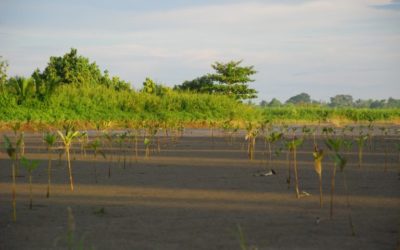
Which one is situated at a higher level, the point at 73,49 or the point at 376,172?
the point at 73,49

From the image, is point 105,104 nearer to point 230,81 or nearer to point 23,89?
point 23,89

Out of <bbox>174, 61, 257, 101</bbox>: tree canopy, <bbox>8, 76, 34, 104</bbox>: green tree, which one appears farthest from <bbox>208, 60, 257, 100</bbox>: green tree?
<bbox>8, 76, 34, 104</bbox>: green tree

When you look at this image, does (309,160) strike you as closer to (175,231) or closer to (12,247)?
(175,231)

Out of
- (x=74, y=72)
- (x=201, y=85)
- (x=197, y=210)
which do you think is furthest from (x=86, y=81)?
(x=197, y=210)

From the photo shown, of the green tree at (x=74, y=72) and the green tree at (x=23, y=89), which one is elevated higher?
the green tree at (x=74, y=72)

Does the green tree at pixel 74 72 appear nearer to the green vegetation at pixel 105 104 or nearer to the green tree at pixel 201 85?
the green vegetation at pixel 105 104

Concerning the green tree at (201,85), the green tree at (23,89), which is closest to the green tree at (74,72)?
the green tree at (201,85)

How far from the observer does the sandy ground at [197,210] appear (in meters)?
4.04

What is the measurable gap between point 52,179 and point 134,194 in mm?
1822

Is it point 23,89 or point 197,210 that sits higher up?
point 23,89

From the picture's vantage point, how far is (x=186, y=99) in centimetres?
3038

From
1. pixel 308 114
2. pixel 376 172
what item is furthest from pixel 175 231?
pixel 308 114

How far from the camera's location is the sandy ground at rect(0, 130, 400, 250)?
4.04 meters

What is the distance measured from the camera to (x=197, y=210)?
5.18 m
